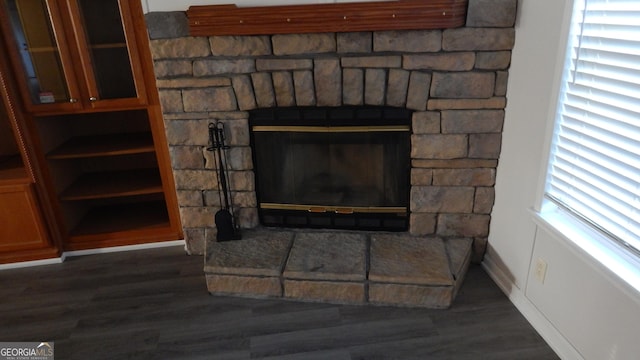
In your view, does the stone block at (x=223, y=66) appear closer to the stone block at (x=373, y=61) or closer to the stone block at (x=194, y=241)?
the stone block at (x=373, y=61)

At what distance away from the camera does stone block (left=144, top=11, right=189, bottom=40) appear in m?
2.17

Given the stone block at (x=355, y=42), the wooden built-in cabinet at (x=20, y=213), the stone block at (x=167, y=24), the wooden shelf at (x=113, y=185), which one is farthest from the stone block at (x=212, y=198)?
Answer: the stone block at (x=355, y=42)

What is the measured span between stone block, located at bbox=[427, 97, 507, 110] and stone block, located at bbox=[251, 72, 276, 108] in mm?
860

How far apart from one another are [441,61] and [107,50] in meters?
1.86

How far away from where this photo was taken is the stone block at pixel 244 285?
2.23 metres

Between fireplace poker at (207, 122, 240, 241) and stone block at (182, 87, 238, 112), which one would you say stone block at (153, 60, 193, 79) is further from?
fireplace poker at (207, 122, 240, 241)

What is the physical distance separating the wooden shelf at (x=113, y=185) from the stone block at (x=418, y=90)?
5.52ft

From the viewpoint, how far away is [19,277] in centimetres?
258

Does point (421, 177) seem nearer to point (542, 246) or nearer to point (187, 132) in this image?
point (542, 246)

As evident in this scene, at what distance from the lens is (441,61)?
2137 millimetres

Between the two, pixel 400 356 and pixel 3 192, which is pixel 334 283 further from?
pixel 3 192

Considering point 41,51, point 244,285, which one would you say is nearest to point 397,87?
point 244,285

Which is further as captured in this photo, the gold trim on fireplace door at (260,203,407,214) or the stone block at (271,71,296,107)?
the gold trim on fireplace door at (260,203,407,214)

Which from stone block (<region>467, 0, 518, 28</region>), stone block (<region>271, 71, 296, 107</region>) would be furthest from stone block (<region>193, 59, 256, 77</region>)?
stone block (<region>467, 0, 518, 28</region>)
